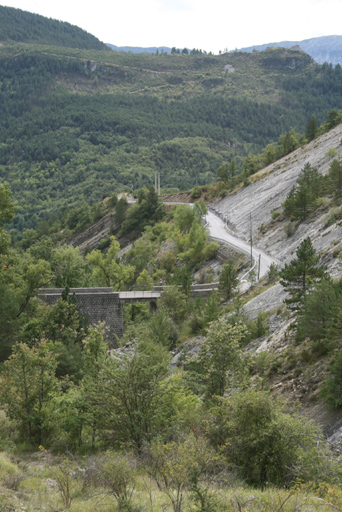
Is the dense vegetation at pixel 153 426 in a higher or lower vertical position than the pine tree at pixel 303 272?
lower

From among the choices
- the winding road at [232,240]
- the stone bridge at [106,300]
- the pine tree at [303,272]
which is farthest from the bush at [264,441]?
the stone bridge at [106,300]

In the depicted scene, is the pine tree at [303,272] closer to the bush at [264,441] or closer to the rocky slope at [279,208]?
the rocky slope at [279,208]

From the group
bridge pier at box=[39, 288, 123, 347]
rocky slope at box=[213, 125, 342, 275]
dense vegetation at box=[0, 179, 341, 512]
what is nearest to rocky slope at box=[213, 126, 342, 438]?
rocky slope at box=[213, 125, 342, 275]

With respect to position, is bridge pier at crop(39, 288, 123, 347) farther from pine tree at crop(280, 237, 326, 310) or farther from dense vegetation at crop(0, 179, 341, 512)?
pine tree at crop(280, 237, 326, 310)

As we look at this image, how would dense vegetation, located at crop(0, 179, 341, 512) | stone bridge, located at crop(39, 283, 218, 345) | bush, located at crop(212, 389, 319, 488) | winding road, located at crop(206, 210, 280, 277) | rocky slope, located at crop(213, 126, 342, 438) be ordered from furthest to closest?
1. winding road, located at crop(206, 210, 280, 277)
2. stone bridge, located at crop(39, 283, 218, 345)
3. rocky slope, located at crop(213, 126, 342, 438)
4. bush, located at crop(212, 389, 319, 488)
5. dense vegetation, located at crop(0, 179, 341, 512)

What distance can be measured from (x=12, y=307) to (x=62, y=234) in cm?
7097

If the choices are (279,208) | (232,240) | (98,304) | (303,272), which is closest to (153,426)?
(303,272)

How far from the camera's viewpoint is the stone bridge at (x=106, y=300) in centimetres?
3919

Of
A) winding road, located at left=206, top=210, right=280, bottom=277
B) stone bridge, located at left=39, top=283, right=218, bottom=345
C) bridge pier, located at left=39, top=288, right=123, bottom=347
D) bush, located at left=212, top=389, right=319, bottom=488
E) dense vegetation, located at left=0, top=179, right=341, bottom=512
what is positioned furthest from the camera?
winding road, located at left=206, top=210, right=280, bottom=277

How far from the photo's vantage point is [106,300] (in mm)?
40219

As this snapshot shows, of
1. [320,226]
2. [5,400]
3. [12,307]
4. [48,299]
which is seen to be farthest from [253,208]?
[5,400]

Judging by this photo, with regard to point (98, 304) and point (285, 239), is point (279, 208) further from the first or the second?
point (98, 304)

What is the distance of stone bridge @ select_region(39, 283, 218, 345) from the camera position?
39.2 meters

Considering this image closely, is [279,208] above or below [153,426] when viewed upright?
below
